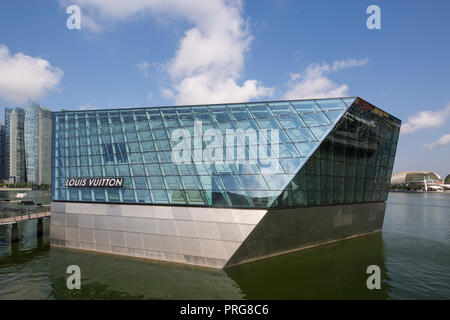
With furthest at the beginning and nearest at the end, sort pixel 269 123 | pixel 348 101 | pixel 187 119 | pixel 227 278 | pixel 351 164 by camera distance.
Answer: pixel 351 164 → pixel 187 119 → pixel 348 101 → pixel 269 123 → pixel 227 278

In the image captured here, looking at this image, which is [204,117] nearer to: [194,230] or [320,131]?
[194,230]

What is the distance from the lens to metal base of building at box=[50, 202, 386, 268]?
21.7m

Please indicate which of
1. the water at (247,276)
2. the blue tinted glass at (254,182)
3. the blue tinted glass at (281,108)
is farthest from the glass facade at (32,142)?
the blue tinted glass at (281,108)

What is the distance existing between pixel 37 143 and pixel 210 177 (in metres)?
205

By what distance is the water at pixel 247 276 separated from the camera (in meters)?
17.3

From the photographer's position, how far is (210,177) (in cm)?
2327

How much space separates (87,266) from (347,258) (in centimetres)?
2269

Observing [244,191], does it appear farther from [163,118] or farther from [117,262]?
[117,262]

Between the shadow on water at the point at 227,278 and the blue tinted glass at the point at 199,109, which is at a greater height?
the blue tinted glass at the point at 199,109

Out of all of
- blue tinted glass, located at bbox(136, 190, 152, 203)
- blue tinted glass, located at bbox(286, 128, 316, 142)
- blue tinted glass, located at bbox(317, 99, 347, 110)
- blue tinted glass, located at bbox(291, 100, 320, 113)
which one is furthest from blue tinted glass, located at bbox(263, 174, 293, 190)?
blue tinted glass, located at bbox(136, 190, 152, 203)

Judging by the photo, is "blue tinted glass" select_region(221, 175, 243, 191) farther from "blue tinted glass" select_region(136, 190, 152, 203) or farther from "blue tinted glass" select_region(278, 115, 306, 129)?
"blue tinted glass" select_region(136, 190, 152, 203)

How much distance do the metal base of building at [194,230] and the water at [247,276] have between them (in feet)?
3.07

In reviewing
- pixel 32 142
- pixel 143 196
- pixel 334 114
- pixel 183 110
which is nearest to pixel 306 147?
pixel 334 114

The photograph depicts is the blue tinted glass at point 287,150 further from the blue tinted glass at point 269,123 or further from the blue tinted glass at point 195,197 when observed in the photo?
the blue tinted glass at point 195,197
